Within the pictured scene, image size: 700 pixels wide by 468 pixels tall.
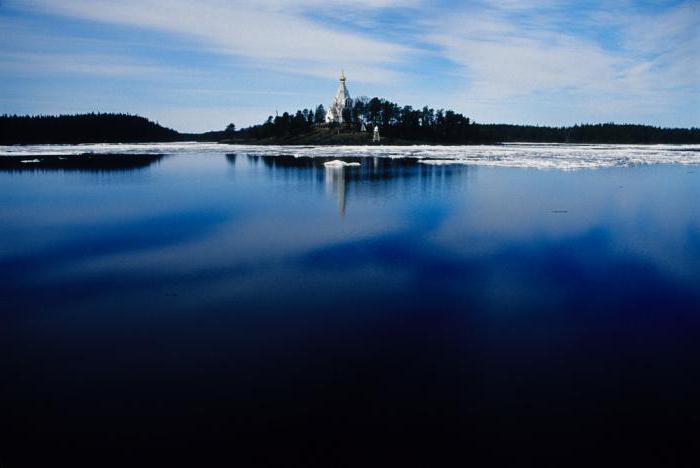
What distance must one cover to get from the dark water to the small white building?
10453 cm


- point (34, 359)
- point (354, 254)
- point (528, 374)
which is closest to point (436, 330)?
point (528, 374)

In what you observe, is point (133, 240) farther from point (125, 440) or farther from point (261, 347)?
point (125, 440)

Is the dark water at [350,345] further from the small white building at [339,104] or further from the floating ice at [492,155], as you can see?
the small white building at [339,104]

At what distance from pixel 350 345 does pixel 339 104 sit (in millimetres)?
114726

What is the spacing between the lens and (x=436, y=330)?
7.29 metres

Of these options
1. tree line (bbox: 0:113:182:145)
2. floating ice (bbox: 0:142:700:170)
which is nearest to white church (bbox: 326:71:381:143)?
floating ice (bbox: 0:142:700:170)

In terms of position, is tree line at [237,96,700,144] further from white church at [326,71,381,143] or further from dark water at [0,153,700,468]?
dark water at [0,153,700,468]

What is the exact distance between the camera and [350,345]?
6711 mm

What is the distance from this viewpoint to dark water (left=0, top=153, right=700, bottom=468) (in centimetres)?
479

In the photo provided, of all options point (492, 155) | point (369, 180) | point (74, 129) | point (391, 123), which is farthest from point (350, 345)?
point (74, 129)

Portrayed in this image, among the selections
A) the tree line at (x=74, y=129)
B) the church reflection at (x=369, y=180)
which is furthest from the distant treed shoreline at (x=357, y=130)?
the church reflection at (x=369, y=180)

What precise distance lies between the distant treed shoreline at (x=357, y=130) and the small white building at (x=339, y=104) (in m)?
2.26

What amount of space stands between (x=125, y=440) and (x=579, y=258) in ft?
33.5

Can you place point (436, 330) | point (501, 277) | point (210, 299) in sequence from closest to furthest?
point (436, 330) < point (210, 299) < point (501, 277)
